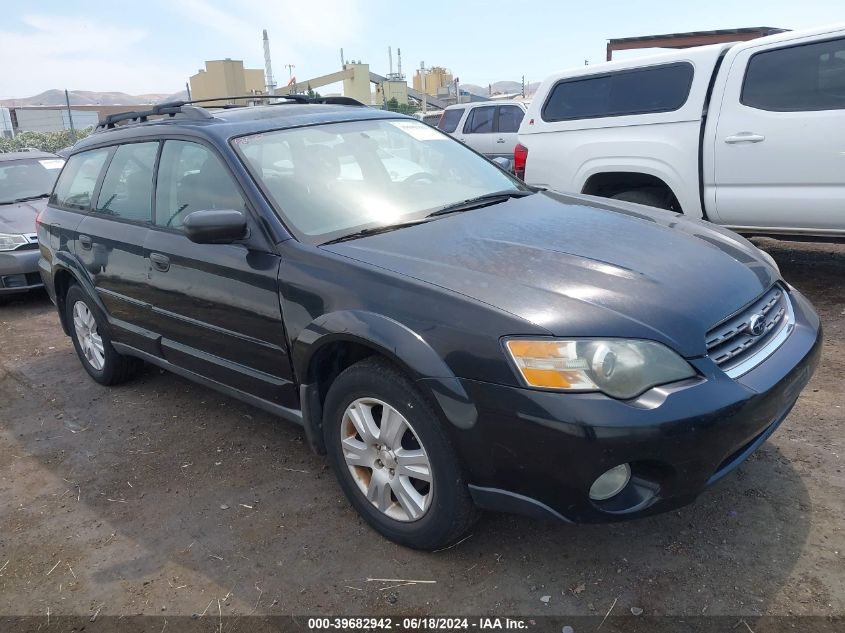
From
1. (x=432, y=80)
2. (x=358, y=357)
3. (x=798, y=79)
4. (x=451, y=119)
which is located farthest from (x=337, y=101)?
(x=432, y=80)

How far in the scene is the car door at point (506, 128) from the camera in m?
13.1

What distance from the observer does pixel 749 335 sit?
2.38m

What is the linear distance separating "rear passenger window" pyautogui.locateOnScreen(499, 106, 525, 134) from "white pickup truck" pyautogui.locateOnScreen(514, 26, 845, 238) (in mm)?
6895

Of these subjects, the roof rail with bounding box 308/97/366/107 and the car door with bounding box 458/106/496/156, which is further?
the car door with bounding box 458/106/496/156

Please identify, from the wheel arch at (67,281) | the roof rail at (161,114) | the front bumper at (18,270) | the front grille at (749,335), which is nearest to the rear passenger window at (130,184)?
the roof rail at (161,114)

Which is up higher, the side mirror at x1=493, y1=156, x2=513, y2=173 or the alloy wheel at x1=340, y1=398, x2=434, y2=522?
the side mirror at x1=493, y1=156, x2=513, y2=173

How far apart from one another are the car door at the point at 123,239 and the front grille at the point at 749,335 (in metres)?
2.88

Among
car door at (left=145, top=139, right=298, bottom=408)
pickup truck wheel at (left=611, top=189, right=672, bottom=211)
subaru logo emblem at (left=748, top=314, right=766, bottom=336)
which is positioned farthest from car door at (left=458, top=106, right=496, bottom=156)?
subaru logo emblem at (left=748, top=314, right=766, bottom=336)

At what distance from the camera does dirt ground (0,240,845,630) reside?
2.32 meters

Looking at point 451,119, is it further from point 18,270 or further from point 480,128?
point 18,270

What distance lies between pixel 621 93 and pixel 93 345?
15.9 ft

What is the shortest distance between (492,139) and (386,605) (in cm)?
1203

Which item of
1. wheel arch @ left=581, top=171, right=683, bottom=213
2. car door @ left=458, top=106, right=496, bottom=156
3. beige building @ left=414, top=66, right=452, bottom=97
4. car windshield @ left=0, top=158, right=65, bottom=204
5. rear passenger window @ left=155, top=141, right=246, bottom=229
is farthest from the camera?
beige building @ left=414, top=66, right=452, bottom=97

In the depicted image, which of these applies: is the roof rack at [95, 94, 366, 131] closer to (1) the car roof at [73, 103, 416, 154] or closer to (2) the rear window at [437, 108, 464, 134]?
(1) the car roof at [73, 103, 416, 154]
